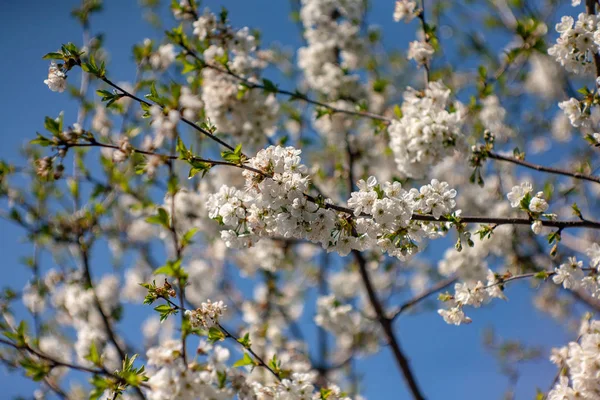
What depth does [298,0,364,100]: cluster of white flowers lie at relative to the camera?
21.0 feet

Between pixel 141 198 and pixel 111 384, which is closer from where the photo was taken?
pixel 111 384

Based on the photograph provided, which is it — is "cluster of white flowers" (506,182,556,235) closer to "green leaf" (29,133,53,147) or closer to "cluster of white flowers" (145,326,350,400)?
"cluster of white flowers" (145,326,350,400)

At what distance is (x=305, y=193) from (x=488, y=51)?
6.48 meters

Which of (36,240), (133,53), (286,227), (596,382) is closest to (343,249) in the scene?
(286,227)

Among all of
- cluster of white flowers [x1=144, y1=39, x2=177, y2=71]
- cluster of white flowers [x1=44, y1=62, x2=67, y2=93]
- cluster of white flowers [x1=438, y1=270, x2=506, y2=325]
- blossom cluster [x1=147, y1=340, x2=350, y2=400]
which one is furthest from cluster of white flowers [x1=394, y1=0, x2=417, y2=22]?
blossom cluster [x1=147, y1=340, x2=350, y2=400]

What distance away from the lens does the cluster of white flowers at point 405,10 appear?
4.51m

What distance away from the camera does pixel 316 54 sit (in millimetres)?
6684

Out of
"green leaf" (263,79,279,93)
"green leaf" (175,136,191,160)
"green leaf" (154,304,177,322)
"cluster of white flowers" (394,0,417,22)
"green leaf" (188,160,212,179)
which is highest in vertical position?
"cluster of white flowers" (394,0,417,22)

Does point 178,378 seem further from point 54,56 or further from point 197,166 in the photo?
point 54,56

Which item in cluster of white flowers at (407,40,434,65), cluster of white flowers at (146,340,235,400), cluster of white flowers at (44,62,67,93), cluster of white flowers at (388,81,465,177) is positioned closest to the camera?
cluster of white flowers at (146,340,235,400)

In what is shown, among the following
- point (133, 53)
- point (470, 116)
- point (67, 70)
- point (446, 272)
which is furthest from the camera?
point (446, 272)

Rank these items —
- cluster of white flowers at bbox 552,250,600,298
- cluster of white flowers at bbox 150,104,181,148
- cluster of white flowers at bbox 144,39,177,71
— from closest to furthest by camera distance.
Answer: cluster of white flowers at bbox 150,104,181,148, cluster of white flowers at bbox 552,250,600,298, cluster of white flowers at bbox 144,39,177,71

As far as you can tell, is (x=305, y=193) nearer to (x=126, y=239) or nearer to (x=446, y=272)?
(x=446, y=272)

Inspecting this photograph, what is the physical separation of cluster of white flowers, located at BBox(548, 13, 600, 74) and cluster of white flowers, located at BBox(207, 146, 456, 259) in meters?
1.63
